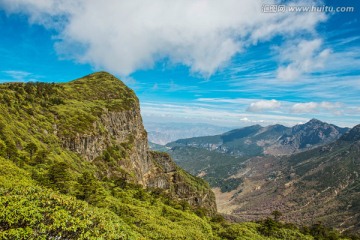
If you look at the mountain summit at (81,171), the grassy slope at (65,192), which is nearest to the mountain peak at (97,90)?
the mountain summit at (81,171)

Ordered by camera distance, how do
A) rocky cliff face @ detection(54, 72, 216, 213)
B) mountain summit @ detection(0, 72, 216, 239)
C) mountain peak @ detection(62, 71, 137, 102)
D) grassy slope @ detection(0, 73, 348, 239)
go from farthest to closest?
mountain peak @ detection(62, 71, 137, 102), rocky cliff face @ detection(54, 72, 216, 213), mountain summit @ detection(0, 72, 216, 239), grassy slope @ detection(0, 73, 348, 239)

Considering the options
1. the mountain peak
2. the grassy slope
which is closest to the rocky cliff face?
the mountain peak

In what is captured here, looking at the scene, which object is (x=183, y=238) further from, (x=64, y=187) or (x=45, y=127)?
(x=45, y=127)

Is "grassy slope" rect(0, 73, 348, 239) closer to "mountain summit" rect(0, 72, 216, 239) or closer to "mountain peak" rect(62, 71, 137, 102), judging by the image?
"mountain summit" rect(0, 72, 216, 239)

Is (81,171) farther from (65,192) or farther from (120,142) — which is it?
(120,142)

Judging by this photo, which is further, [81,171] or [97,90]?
[97,90]

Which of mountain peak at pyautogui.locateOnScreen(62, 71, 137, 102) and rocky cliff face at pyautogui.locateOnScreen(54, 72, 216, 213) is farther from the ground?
mountain peak at pyautogui.locateOnScreen(62, 71, 137, 102)

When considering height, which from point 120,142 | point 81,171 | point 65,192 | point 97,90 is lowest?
point 81,171

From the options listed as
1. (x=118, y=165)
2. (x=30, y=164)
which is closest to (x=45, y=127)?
(x=30, y=164)

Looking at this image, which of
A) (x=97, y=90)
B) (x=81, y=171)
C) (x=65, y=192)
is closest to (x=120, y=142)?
(x=97, y=90)

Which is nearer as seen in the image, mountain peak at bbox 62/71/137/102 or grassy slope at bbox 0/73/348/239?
Result: grassy slope at bbox 0/73/348/239

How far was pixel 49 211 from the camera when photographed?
27.5m

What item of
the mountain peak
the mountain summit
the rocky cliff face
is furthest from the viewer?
the mountain peak

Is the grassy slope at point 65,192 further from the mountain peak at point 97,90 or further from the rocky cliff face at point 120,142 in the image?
the rocky cliff face at point 120,142
